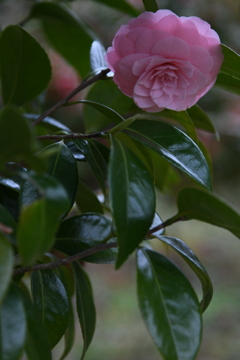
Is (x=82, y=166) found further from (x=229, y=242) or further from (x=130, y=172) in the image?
(x=229, y=242)

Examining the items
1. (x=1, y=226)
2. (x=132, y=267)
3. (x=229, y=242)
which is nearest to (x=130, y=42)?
(x=1, y=226)

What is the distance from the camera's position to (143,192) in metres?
0.39

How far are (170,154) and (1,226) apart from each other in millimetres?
183

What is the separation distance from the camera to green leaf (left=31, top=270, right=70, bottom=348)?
482 mm

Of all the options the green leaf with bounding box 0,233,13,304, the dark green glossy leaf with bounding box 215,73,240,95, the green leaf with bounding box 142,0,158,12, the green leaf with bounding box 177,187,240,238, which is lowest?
the green leaf with bounding box 177,187,240,238

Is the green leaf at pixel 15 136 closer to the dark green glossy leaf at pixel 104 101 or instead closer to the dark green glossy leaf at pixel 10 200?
the dark green glossy leaf at pixel 10 200

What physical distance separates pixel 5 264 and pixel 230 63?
0.34 meters

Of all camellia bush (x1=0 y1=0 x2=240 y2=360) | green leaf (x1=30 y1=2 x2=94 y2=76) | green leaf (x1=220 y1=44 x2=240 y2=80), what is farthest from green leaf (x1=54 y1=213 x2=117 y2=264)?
green leaf (x1=30 y1=2 x2=94 y2=76)

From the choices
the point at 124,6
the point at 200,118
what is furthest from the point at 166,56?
the point at 124,6

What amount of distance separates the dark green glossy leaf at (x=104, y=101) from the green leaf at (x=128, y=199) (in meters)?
0.27

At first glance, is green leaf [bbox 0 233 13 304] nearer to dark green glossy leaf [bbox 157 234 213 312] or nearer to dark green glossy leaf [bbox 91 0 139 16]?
dark green glossy leaf [bbox 157 234 213 312]

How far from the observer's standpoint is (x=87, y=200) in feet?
2.00

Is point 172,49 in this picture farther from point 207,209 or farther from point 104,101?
point 104,101

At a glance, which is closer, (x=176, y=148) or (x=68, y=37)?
(x=176, y=148)
